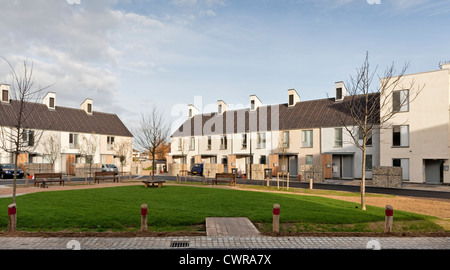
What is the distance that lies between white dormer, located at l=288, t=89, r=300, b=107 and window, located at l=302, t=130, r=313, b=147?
6434 millimetres

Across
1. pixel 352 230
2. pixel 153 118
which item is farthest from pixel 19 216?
pixel 153 118

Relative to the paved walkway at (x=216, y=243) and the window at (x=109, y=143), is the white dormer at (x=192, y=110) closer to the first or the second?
the window at (x=109, y=143)

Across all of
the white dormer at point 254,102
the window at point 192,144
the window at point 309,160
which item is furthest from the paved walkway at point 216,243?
the window at point 192,144

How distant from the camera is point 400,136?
30.2 metres

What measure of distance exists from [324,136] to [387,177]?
10791 millimetres

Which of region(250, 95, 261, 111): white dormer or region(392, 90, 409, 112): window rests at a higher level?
region(250, 95, 261, 111): white dormer

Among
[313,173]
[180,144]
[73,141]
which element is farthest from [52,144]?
[313,173]

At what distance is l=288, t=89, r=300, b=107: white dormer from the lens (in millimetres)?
43469

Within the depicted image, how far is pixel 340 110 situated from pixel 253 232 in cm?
3108

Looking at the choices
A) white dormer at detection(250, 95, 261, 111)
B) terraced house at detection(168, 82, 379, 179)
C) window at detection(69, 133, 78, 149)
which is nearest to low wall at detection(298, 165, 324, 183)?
terraced house at detection(168, 82, 379, 179)

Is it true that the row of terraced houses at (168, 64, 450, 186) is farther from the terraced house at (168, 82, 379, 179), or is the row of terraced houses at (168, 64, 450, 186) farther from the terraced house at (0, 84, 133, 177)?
the terraced house at (0, 84, 133, 177)

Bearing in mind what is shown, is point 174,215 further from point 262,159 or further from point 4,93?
point 4,93
